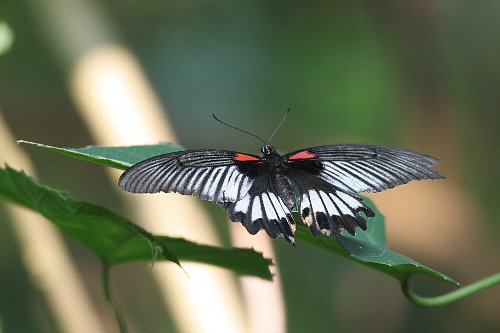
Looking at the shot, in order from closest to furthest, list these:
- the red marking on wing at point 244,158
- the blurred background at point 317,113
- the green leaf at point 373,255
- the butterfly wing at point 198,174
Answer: the green leaf at point 373,255
the butterfly wing at point 198,174
the red marking on wing at point 244,158
the blurred background at point 317,113

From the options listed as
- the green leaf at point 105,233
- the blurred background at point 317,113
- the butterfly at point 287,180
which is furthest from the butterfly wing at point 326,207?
the blurred background at point 317,113

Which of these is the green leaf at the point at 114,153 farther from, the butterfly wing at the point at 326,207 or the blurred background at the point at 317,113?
the blurred background at the point at 317,113

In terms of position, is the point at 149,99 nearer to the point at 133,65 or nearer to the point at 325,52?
the point at 133,65

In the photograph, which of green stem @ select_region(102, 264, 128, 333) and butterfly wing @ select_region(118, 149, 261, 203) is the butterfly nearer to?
butterfly wing @ select_region(118, 149, 261, 203)

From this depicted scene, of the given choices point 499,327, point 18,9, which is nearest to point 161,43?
point 18,9

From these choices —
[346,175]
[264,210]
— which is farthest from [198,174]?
[346,175]
